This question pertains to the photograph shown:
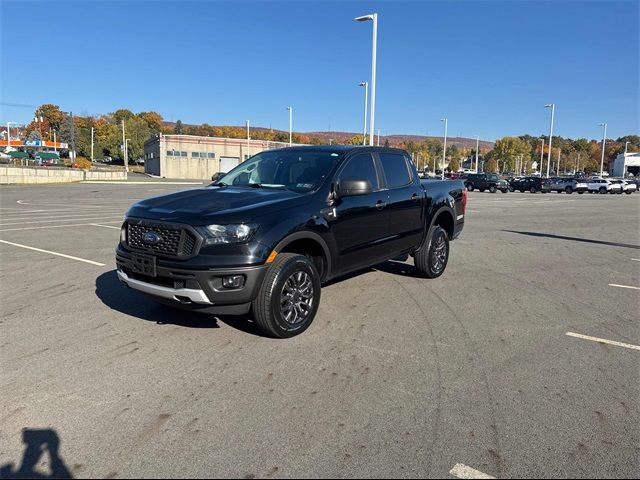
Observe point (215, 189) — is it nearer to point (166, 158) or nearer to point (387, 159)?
point (387, 159)

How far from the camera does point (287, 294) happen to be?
15.2ft

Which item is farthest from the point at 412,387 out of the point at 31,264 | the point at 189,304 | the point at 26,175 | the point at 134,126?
the point at 134,126

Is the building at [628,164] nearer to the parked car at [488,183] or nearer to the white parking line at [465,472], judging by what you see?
the parked car at [488,183]

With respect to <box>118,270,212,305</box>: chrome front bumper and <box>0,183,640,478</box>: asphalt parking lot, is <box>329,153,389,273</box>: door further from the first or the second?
<box>118,270,212,305</box>: chrome front bumper

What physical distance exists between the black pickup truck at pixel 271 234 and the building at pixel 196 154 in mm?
63649

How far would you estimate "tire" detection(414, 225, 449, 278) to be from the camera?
7.07 m

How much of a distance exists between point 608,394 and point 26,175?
154 ft

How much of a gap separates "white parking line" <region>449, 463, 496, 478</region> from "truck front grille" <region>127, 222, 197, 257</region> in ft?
8.79

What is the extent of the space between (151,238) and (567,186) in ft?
179

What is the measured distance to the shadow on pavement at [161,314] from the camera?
5047 millimetres

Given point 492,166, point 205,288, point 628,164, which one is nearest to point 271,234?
point 205,288

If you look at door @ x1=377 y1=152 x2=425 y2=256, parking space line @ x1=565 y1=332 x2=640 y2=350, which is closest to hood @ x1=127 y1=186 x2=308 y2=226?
door @ x1=377 y1=152 x2=425 y2=256

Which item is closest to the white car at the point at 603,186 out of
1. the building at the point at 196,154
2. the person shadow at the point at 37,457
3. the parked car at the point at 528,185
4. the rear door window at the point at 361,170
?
the parked car at the point at 528,185

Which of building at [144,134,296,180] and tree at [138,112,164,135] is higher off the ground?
tree at [138,112,164,135]
